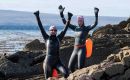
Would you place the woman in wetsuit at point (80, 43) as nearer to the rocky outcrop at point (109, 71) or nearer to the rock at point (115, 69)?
the rocky outcrop at point (109, 71)

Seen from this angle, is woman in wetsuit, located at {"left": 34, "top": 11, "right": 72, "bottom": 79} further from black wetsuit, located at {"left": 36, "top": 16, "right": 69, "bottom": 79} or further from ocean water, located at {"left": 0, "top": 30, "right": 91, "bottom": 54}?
ocean water, located at {"left": 0, "top": 30, "right": 91, "bottom": 54}

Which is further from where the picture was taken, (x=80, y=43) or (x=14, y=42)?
(x=14, y=42)

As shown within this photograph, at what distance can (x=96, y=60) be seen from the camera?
2505 cm

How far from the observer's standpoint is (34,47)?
28.1 meters

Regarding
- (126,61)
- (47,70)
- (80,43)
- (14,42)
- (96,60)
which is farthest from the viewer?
(14,42)

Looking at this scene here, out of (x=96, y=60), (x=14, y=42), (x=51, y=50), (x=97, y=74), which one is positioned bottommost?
(x=14, y=42)

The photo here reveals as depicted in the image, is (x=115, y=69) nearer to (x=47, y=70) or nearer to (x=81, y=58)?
(x=47, y=70)

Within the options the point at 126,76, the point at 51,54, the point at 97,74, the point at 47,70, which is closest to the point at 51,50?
the point at 51,54

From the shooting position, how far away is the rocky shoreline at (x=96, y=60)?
49.8ft

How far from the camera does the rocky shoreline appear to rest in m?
15.2

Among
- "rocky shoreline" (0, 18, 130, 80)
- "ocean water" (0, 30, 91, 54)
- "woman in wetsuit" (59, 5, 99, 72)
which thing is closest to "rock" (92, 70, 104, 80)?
"rocky shoreline" (0, 18, 130, 80)

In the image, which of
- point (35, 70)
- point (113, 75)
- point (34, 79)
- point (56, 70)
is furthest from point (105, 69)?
point (35, 70)

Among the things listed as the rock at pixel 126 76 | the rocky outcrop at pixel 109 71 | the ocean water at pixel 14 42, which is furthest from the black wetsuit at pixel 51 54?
the ocean water at pixel 14 42

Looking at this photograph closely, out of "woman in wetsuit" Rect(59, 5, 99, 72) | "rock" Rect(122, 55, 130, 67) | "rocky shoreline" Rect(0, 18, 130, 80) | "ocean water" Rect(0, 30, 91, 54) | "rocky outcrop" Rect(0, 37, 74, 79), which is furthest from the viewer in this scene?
"ocean water" Rect(0, 30, 91, 54)
